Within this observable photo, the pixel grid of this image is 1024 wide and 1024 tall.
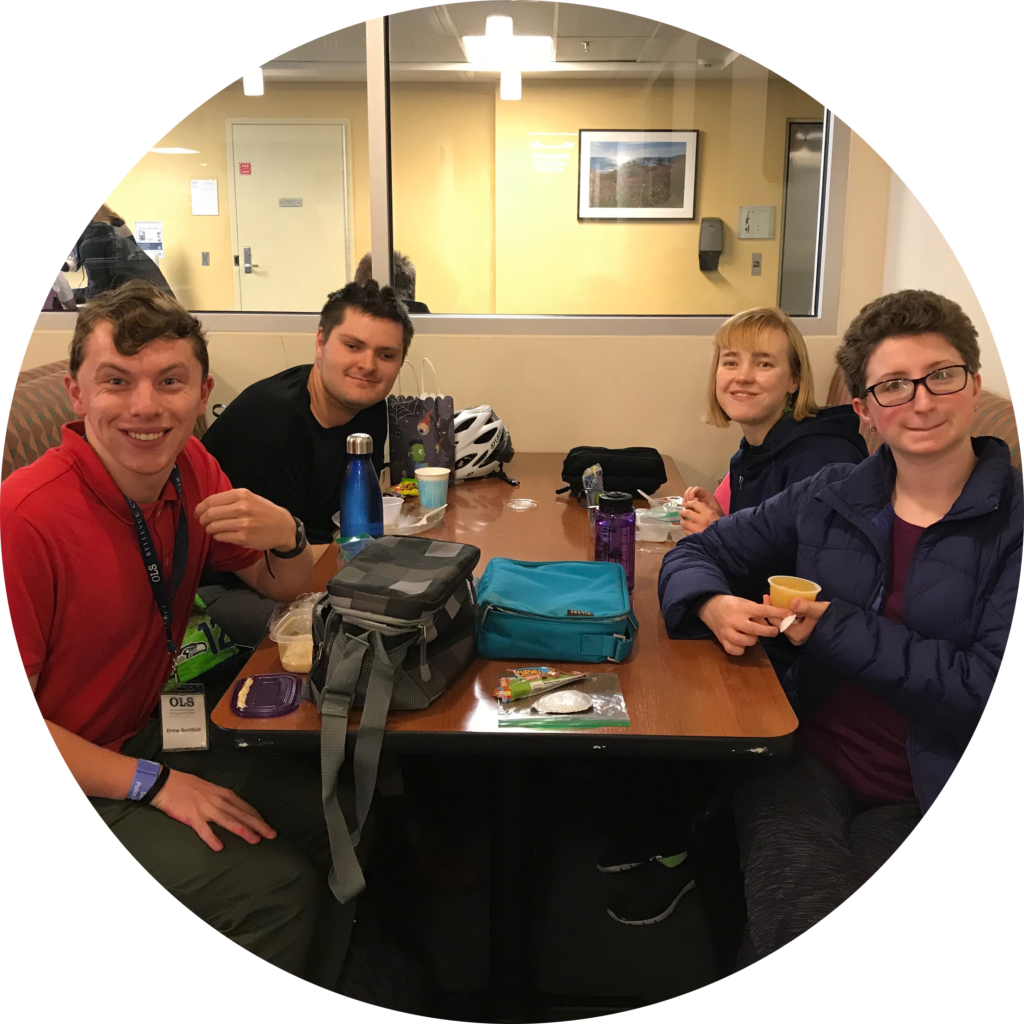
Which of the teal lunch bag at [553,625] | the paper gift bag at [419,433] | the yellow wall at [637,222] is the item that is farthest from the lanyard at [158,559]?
the yellow wall at [637,222]

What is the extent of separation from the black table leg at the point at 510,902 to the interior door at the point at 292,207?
334 cm

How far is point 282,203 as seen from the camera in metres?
4.82

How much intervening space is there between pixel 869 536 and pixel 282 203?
13.5 ft

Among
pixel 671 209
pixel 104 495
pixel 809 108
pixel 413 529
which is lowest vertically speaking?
pixel 413 529

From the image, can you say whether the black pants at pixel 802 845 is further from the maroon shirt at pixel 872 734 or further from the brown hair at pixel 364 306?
the brown hair at pixel 364 306

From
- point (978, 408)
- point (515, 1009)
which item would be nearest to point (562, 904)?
point (515, 1009)

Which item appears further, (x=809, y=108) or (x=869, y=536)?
(x=809, y=108)

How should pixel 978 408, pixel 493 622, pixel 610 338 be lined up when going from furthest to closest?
pixel 610 338
pixel 978 408
pixel 493 622

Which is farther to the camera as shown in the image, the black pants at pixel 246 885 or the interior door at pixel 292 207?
the interior door at pixel 292 207

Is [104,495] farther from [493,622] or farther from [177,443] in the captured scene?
[493,622]

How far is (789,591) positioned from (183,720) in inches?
41.3

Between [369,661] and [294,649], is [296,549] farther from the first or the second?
[369,661]

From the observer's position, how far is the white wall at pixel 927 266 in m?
2.68

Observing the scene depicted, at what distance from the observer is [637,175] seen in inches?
170
